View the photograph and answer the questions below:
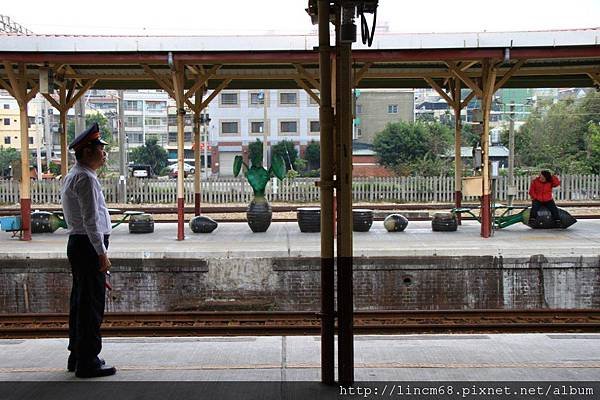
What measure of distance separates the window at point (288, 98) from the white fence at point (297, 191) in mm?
26487

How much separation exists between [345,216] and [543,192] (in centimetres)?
1210

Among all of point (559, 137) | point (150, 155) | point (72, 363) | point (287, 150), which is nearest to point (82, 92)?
point (72, 363)

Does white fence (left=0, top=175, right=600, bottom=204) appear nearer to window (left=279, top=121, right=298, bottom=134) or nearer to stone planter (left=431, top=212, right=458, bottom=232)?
stone planter (left=431, top=212, right=458, bottom=232)

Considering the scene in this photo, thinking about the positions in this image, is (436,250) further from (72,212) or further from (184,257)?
(72,212)

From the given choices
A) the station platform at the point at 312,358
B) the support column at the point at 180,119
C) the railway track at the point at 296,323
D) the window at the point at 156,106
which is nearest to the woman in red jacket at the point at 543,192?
the railway track at the point at 296,323

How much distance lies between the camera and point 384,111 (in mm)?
58688

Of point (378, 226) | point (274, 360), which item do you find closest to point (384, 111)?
point (378, 226)

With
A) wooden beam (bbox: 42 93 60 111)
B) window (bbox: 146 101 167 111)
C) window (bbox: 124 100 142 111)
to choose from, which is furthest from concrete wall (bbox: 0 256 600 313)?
window (bbox: 146 101 167 111)

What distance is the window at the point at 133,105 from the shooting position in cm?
7581

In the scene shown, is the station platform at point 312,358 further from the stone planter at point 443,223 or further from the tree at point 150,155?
the tree at point 150,155

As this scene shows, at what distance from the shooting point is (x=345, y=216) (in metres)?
4.30

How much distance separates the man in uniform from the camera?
4562 millimetres

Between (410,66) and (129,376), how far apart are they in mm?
12275

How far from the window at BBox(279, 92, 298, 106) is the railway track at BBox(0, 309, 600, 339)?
4541 cm
